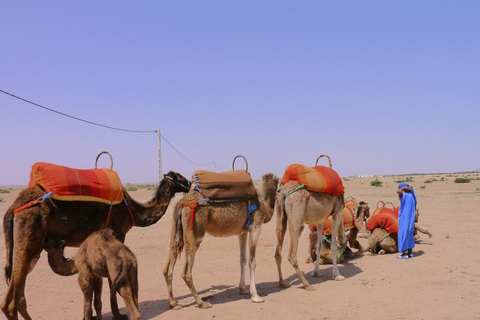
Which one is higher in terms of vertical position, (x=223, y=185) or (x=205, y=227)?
(x=223, y=185)

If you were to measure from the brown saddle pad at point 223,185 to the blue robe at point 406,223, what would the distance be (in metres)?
5.02

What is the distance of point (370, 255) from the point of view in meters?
11.6

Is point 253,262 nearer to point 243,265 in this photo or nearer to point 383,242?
point 243,265

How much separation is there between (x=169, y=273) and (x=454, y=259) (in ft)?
24.5

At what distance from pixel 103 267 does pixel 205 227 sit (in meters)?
2.53

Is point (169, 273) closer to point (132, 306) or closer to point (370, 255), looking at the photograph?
point (132, 306)

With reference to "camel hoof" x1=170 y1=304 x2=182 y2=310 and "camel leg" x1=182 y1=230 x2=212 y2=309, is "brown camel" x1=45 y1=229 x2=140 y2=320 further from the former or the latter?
"camel hoof" x1=170 y1=304 x2=182 y2=310

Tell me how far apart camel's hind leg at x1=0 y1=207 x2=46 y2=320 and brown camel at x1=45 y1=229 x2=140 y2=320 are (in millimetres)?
477

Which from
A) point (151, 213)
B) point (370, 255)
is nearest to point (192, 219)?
point (151, 213)

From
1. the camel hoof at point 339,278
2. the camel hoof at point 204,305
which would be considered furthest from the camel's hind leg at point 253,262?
the camel hoof at point 339,278

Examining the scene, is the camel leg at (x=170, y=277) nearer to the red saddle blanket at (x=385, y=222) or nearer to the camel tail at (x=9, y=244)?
the camel tail at (x=9, y=244)

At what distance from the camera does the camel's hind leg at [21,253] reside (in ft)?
19.1

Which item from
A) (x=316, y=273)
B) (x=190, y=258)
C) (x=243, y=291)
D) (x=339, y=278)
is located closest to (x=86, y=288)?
(x=190, y=258)

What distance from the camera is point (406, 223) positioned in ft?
36.2
